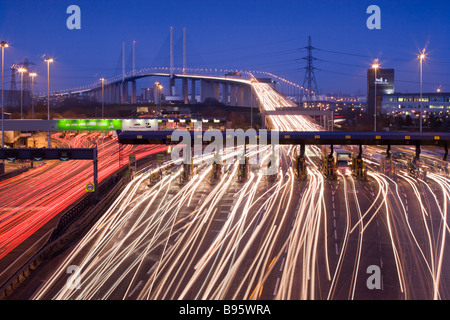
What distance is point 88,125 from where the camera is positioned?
2602cm

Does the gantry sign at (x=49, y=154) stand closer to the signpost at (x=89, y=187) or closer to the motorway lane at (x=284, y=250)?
the signpost at (x=89, y=187)

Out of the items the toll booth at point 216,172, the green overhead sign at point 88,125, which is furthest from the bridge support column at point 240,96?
the toll booth at point 216,172

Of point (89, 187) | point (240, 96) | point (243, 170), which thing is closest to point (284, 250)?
point (89, 187)

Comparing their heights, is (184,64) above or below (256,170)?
above

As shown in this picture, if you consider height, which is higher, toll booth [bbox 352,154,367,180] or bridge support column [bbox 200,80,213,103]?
bridge support column [bbox 200,80,213,103]

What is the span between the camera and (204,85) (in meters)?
76.6

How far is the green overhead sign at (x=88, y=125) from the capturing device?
1008 inches

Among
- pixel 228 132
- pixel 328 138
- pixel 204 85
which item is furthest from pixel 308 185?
pixel 204 85

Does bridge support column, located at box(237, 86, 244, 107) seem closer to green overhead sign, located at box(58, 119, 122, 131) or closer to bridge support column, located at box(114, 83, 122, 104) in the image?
bridge support column, located at box(114, 83, 122, 104)

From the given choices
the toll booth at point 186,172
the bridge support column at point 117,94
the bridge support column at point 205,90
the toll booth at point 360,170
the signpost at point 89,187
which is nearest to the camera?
the signpost at point 89,187

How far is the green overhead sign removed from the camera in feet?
84.0

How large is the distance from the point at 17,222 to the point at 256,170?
493 inches

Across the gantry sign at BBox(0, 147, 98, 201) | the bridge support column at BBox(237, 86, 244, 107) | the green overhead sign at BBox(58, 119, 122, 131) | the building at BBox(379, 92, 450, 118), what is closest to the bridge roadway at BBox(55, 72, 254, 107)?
the bridge support column at BBox(237, 86, 244, 107)

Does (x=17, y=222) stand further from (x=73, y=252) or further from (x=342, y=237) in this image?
(x=342, y=237)
